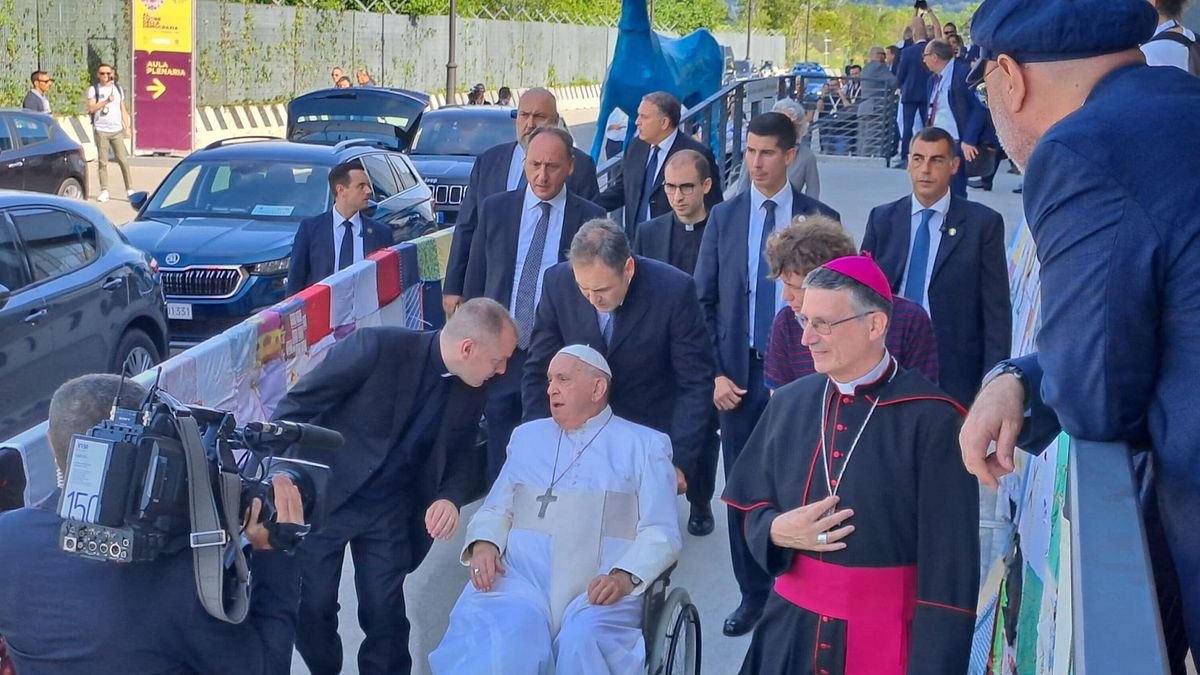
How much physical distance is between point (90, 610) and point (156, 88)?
2581 centimetres

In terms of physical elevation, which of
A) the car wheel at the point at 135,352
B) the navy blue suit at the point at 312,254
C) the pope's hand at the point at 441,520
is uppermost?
the navy blue suit at the point at 312,254

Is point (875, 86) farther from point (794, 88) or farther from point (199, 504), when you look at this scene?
point (199, 504)

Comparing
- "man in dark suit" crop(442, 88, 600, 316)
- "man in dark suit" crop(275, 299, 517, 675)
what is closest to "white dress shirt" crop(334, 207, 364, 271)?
"man in dark suit" crop(442, 88, 600, 316)

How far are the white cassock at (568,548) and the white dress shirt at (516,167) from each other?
3211 mm

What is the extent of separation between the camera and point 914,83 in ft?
62.3

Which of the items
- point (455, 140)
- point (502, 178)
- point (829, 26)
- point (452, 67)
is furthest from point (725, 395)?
point (829, 26)

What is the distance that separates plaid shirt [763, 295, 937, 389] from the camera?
5066mm

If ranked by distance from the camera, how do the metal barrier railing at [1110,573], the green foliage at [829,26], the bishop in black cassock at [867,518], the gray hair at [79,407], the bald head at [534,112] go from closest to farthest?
the metal barrier railing at [1110,573], the gray hair at [79,407], the bishop in black cassock at [867,518], the bald head at [534,112], the green foliage at [829,26]

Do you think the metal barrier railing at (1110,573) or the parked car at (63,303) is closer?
the metal barrier railing at (1110,573)

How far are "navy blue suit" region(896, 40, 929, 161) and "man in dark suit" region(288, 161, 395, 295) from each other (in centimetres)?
1152

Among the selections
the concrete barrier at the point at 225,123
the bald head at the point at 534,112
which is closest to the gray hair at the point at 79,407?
the bald head at the point at 534,112

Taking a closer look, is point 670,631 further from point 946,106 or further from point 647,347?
point 946,106

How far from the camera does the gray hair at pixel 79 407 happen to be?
133 inches

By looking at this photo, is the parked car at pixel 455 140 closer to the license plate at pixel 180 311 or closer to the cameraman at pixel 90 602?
the license plate at pixel 180 311
